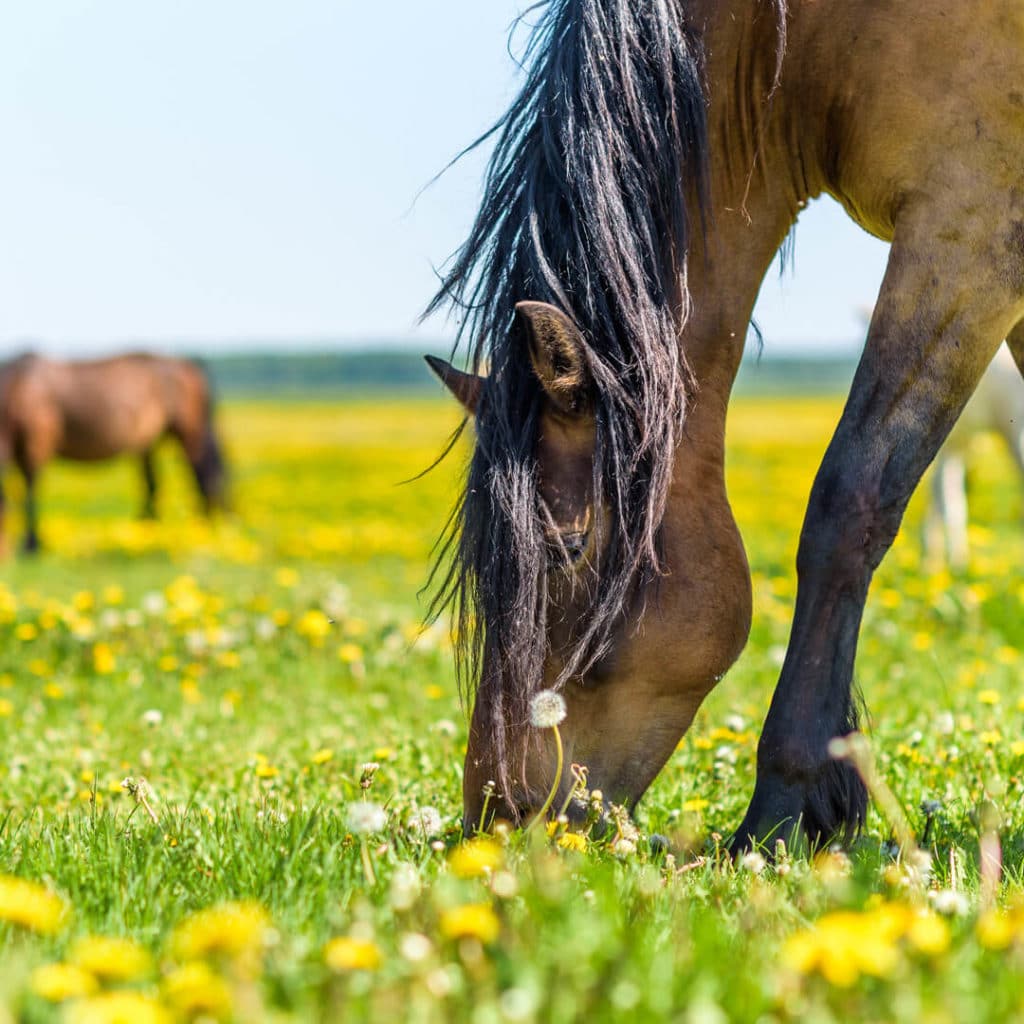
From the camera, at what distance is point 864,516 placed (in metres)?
2.99

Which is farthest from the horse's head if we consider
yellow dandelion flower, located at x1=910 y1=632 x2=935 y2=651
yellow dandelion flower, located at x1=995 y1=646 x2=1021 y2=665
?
yellow dandelion flower, located at x1=995 y1=646 x2=1021 y2=665

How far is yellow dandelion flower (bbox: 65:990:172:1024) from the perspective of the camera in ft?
4.22

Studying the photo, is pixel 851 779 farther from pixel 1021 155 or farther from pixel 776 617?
pixel 776 617

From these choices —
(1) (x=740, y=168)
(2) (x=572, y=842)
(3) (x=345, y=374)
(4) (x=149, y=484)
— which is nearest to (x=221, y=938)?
(2) (x=572, y=842)

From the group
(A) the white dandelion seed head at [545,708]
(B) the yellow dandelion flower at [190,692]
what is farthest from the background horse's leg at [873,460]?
(B) the yellow dandelion flower at [190,692]

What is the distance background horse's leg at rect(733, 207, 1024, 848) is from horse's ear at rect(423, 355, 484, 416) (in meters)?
0.91

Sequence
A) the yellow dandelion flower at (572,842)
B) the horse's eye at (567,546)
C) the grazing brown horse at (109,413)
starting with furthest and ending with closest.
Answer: the grazing brown horse at (109,413) → the horse's eye at (567,546) → the yellow dandelion flower at (572,842)

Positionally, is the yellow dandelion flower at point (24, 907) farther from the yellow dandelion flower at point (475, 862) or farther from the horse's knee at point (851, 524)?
the horse's knee at point (851, 524)

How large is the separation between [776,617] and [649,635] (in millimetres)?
4042

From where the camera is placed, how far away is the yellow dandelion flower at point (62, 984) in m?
1.40

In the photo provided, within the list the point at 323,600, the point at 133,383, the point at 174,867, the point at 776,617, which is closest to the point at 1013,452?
the point at 776,617

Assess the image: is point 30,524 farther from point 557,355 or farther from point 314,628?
point 557,355

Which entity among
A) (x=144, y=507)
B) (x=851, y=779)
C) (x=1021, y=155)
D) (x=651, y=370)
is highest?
A: (x=1021, y=155)

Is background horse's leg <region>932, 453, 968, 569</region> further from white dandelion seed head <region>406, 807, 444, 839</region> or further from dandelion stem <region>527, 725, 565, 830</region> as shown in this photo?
white dandelion seed head <region>406, 807, 444, 839</region>
